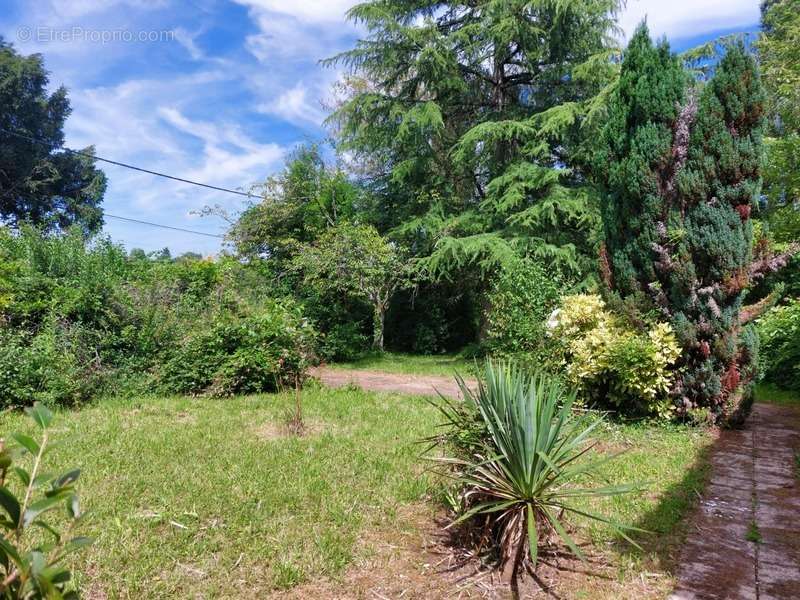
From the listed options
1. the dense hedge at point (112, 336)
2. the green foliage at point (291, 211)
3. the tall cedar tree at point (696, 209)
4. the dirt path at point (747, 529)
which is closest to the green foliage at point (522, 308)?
the tall cedar tree at point (696, 209)

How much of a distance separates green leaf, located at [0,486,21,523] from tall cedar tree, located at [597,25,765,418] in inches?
238

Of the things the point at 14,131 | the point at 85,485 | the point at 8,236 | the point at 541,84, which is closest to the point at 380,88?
the point at 541,84

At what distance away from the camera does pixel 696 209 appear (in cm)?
556

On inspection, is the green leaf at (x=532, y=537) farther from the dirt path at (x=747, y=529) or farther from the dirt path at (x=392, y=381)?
the dirt path at (x=392, y=381)

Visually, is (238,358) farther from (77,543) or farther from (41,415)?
(77,543)

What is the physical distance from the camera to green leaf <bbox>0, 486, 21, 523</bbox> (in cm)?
70

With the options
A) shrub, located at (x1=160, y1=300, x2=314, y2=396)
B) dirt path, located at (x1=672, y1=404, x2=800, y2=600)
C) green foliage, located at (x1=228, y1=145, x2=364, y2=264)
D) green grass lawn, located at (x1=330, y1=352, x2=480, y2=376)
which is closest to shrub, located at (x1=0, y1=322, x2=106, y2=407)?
shrub, located at (x1=160, y1=300, x2=314, y2=396)

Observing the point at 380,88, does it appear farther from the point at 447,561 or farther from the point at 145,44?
the point at 447,561

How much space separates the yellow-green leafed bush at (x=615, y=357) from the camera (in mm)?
5512

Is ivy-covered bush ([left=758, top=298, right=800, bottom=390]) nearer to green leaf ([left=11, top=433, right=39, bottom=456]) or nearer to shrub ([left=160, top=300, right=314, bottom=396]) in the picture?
shrub ([left=160, top=300, right=314, bottom=396])

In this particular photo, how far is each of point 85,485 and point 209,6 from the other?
28.1ft

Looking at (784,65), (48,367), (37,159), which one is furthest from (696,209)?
(37,159)

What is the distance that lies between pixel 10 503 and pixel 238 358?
7.13 metres

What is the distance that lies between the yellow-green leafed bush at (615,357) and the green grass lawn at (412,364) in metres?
3.97
